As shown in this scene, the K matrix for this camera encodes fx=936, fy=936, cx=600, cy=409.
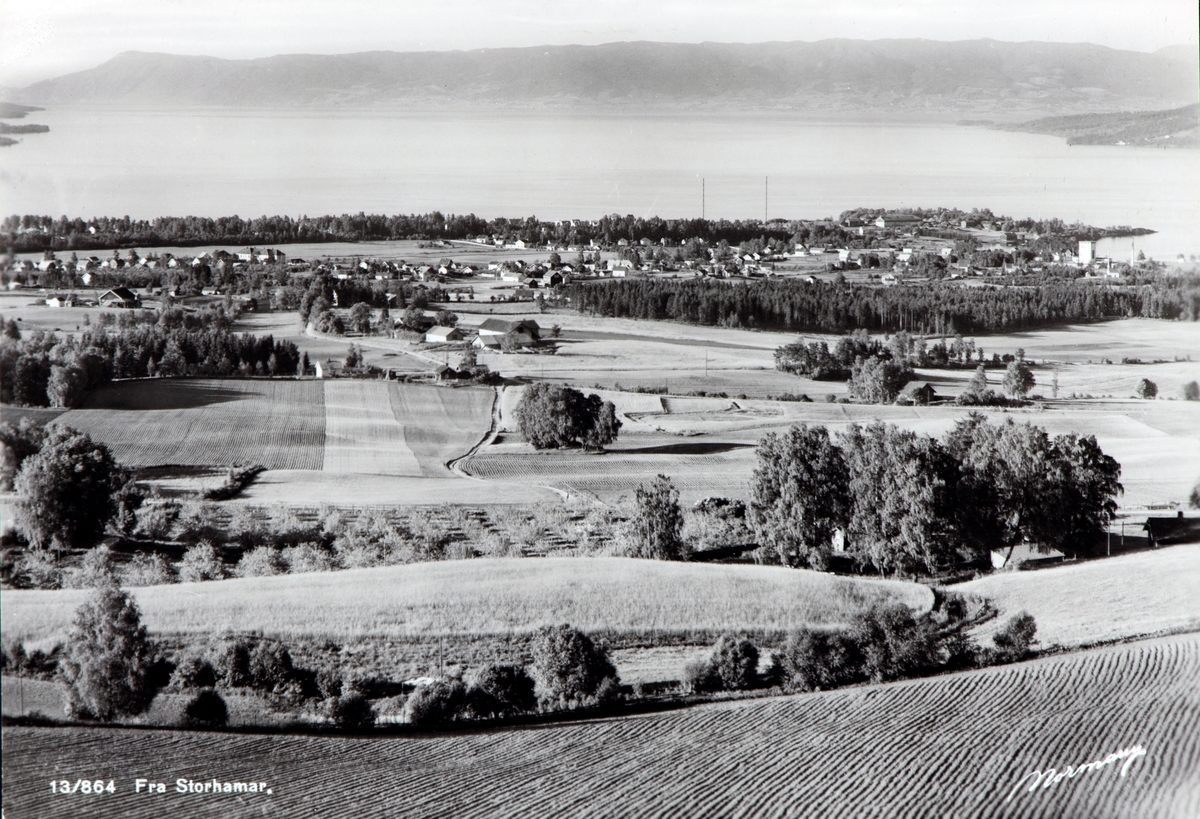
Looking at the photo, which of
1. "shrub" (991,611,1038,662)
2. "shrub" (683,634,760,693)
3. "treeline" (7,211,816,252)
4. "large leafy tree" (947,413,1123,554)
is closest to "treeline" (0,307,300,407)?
"treeline" (7,211,816,252)

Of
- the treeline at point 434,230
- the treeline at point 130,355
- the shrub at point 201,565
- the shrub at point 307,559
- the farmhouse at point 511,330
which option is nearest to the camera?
the treeline at point 130,355

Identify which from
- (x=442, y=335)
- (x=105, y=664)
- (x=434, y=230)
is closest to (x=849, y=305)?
(x=442, y=335)

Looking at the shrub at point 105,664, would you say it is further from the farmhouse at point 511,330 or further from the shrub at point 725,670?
the farmhouse at point 511,330

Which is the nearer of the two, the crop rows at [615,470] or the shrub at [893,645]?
the shrub at [893,645]

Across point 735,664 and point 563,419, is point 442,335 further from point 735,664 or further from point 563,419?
point 735,664

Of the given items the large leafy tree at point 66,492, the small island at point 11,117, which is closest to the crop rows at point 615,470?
the large leafy tree at point 66,492
